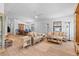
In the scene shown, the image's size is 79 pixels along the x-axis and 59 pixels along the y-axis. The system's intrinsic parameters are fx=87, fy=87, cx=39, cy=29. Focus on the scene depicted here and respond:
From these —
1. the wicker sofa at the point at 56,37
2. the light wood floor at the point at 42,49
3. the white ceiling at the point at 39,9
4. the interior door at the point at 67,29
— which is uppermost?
the white ceiling at the point at 39,9

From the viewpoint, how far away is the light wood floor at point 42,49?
159cm

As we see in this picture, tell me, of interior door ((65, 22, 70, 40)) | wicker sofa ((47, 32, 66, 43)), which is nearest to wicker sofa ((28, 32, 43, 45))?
wicker sofa ((47, 32, 66, 43))

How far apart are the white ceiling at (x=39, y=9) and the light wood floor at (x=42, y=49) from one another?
47 centimetres

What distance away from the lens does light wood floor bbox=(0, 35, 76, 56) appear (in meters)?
Result: 1.59

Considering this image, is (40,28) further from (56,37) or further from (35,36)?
(56,37)

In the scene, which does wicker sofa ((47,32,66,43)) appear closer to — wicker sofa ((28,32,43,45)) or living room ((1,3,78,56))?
living room ((1,3,78,56))

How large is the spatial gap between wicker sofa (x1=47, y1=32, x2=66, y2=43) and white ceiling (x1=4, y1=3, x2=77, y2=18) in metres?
0.34

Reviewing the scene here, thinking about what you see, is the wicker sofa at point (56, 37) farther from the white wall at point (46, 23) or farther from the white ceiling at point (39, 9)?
the white ceiling at point (39, 9)

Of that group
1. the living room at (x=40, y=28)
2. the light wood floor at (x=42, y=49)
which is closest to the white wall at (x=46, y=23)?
the living room at (x=40, y=28)

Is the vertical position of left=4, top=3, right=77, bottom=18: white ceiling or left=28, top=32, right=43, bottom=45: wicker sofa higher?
left=4, top=3, right=77, bottom=18: white ceiling

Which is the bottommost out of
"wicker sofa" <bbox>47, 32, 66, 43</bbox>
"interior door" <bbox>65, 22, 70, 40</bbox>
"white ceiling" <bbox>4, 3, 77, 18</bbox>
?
"wicker sofa" <bbox>47, 32, 66, 43</bbox>

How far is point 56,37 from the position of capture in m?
1.65

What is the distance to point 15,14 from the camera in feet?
5.24

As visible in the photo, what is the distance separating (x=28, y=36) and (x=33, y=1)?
670 millimetres
